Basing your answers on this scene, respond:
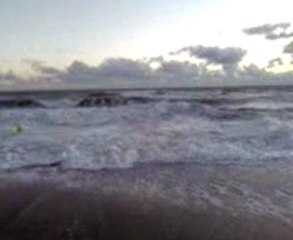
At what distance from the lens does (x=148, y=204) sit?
7.45 m

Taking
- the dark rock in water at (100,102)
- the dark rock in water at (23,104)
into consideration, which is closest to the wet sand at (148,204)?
the dark rock in water at (100,102)

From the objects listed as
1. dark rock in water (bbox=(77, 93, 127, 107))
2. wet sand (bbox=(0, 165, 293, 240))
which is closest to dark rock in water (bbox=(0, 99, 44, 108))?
dark rock in water (bbox=(77, 93, 127, 107))

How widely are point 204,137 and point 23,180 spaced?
20.7 feet

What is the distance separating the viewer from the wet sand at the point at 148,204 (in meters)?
6.21

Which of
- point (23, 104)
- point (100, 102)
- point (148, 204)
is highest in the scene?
point (148, 204)

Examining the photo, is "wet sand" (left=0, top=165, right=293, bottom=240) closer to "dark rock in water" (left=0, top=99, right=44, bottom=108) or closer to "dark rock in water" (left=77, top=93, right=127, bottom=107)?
"dark rock in water" (left=77, top=93, right=127, bottom=107)

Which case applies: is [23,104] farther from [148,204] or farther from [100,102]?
[148,204]

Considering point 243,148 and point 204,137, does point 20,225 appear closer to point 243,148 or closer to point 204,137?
point 243,148

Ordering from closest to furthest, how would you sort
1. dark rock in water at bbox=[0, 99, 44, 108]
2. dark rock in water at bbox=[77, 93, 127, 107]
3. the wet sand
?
the wet sand
dark rock in water at bbox=[77, 93, 127, 107]
dark rock in water at bbox=[0, 99, 44, 108]

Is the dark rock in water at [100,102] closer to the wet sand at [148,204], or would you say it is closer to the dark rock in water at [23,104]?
the dark rock in water at [23,104]

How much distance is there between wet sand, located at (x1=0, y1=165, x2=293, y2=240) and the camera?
6.21 m

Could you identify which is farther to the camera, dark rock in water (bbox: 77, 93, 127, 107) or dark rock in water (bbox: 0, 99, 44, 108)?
dark rock in water (bbox: 0, 99, 44, 108)

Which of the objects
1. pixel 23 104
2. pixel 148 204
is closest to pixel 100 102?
pixel 23 104

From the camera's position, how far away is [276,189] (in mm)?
8172
